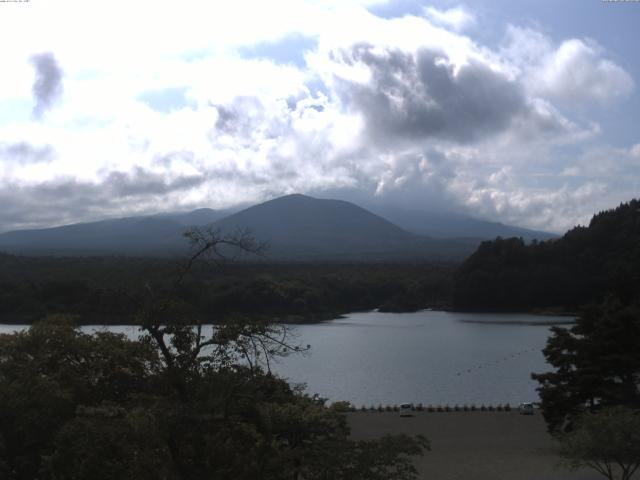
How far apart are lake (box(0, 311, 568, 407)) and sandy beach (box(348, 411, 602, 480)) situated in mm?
3572

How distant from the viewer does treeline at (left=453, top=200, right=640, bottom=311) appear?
50938 millimetres

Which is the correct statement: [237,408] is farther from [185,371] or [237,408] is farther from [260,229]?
[260,229]

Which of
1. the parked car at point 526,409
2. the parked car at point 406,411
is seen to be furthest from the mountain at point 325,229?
the parked car at point 406,411

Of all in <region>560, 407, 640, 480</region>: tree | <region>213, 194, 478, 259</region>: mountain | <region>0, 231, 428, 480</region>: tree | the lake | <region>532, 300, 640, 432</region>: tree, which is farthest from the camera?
<region>213, 194, 478, 259</region>: mountain

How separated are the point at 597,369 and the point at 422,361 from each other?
1680cm

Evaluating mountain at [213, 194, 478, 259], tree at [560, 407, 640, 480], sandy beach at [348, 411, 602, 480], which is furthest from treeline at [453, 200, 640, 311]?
mountain at [213, 194, 478, 259]

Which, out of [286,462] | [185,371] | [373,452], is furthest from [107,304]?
[373,452]

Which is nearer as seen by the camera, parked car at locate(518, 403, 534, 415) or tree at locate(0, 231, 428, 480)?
tree at locate(0, 231, 428, 480)

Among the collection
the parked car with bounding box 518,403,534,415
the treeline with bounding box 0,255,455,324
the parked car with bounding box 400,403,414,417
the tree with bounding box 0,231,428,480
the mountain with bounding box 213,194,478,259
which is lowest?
the parked car with bounding box 400,403,414,417

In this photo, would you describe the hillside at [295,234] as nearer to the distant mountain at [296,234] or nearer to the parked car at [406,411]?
the distant mountain at [296,234]

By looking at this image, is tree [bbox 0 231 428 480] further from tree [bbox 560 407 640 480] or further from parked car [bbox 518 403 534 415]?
parked car [bbox 518 403 534 415]

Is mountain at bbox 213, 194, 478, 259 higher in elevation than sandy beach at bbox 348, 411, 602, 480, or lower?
higher

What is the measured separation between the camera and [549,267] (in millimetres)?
52469

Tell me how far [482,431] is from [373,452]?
35.2 ft
